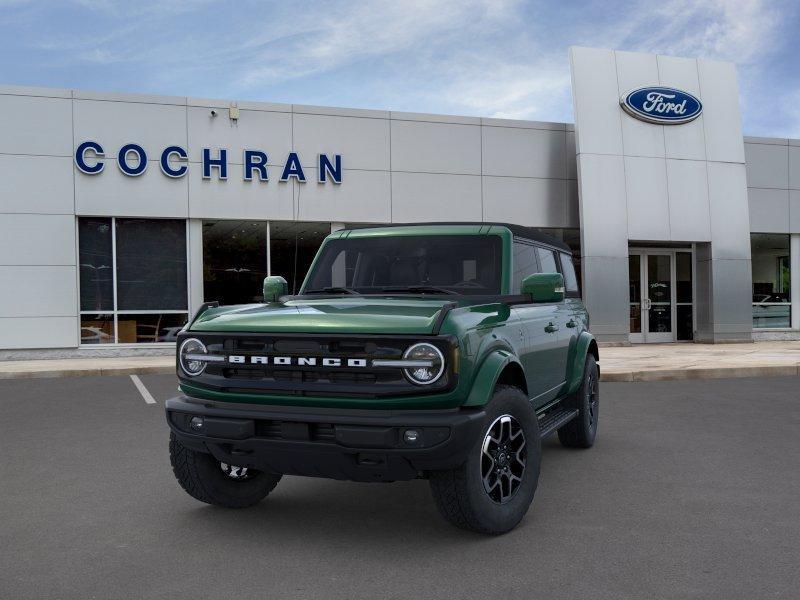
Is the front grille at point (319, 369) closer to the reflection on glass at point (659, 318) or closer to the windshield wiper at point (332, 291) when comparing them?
the windshield wiper at point (332, 291)

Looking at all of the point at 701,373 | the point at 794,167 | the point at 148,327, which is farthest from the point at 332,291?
the point at 794,167

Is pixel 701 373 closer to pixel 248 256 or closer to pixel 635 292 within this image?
pixel 635 292

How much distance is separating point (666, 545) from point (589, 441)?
2.74 metres

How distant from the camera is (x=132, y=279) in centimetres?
1736

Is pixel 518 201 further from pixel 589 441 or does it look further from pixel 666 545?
pixel 666 545

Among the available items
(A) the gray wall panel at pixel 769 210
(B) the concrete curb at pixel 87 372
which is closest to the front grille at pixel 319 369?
(B) the concrete curb at pixel 87 372

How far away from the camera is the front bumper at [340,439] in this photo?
12.5ft

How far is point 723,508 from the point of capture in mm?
4887

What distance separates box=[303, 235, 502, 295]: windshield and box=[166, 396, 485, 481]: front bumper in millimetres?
1354

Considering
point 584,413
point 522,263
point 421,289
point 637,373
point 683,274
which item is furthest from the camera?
point 683,274

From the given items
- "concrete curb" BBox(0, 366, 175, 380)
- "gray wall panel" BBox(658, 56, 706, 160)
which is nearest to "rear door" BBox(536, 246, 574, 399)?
"concrete curb" BBox(0, 366, 175, 380)

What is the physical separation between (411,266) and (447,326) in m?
1.48

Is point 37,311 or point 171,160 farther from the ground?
point 171,160

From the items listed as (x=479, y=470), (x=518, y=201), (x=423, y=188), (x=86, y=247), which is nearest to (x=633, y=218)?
(x=518, y=201)
